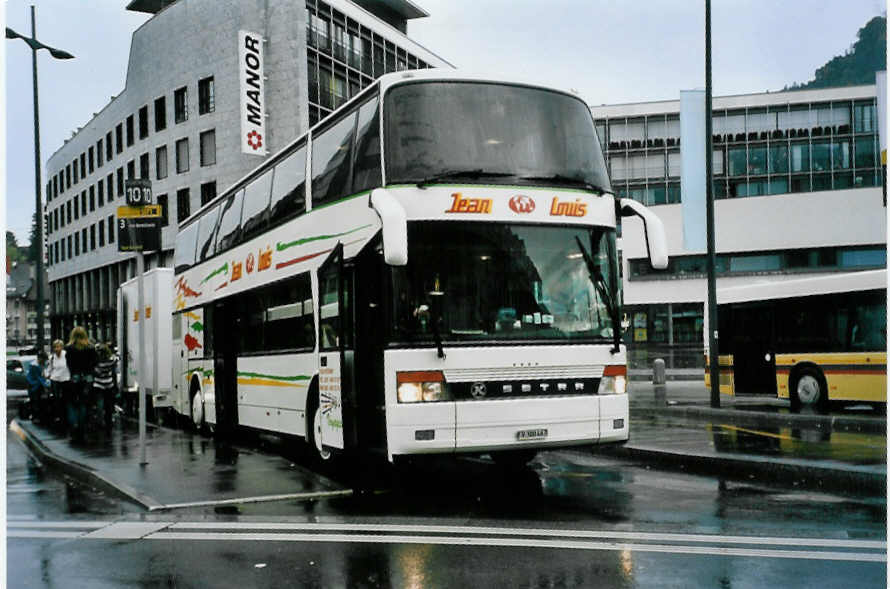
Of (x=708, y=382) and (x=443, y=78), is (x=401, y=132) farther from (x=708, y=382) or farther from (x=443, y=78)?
(x=708, y=382)

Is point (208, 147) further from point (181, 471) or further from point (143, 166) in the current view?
point (181, 471)

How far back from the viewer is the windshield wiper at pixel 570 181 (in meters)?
9.86

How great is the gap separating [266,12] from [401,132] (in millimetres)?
40855

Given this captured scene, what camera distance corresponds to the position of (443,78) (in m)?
9.99

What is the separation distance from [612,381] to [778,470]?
2.45 meters

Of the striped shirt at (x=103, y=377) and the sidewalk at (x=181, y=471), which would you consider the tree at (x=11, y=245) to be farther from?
the striped shirt at (x=103, y=377)

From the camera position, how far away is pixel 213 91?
5056 centimetres

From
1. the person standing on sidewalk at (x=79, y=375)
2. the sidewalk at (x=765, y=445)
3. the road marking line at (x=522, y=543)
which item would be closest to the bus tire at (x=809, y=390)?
the sidewalk at (x=765, y=445)

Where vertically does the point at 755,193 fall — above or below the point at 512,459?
above

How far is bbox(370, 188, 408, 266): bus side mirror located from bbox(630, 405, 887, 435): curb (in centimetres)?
970

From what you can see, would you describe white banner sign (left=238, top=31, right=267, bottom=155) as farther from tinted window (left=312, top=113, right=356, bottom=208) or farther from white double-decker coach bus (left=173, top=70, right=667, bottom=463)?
white double-decker coach bus (left=173, top=70, right=667, bottom=463)

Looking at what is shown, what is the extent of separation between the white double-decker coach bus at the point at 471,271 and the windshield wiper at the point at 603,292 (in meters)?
0.01

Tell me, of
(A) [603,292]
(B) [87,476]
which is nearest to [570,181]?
(A) [603,292]

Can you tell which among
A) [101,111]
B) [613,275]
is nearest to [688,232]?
[613,275]
